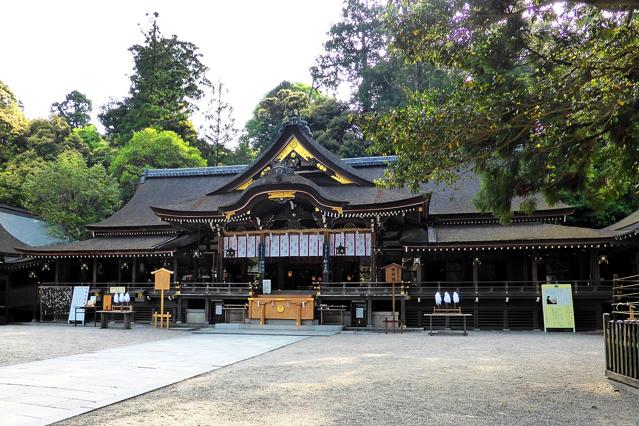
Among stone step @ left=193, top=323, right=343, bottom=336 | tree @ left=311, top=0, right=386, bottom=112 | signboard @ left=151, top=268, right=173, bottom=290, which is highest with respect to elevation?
tree @ left=311, top=0, right=386, bottom=112

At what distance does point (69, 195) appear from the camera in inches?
1088

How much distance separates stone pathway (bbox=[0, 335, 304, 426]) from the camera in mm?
6125

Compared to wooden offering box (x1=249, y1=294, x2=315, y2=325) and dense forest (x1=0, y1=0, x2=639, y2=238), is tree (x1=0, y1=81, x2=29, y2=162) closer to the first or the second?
wooden offering box (x1=249, y1=294, x2=315, y2=325)

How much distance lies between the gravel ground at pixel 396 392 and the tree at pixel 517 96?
324cm

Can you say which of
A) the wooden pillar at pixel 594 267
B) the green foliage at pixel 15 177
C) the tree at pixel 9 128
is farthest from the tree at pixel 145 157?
the wooden pillar at pixel 594 267

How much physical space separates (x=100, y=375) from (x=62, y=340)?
24.0 ft

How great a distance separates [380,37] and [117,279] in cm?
3199

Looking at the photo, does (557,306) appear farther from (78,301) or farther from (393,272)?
(78,301)

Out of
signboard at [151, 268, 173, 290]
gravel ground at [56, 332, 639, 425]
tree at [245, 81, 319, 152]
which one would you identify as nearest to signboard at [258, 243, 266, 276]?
signboard at [151, 268, 173, 290]

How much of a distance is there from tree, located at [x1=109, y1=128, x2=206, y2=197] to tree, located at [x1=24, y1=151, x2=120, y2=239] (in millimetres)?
5198

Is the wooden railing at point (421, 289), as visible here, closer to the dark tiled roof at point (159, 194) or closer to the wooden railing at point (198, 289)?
the wooden railing at point (198, 289)

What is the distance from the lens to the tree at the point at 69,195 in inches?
1062

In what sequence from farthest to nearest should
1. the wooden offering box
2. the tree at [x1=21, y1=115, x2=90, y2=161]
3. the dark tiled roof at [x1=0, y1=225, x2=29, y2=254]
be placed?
the tree at [x1=21, y1=115, x2=90, y2=161] → the dark tiled roof at [x1=0, y1=225, x2=29, y2=254] → the wooden offering box

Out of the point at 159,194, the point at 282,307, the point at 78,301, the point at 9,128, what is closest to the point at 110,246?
the point at 78,301
